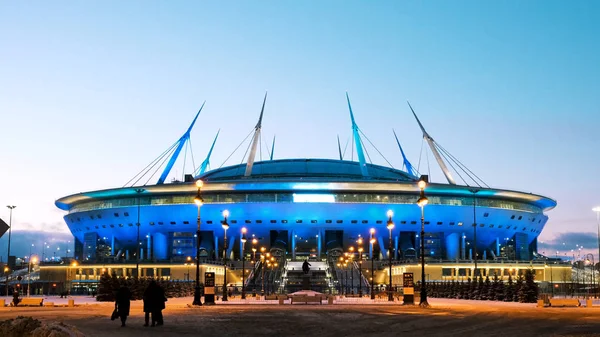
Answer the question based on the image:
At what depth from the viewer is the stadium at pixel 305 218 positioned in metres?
108

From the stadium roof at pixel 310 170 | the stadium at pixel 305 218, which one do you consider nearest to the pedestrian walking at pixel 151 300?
the stadium at pixel 305 218

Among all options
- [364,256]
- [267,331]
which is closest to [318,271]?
[364,256]

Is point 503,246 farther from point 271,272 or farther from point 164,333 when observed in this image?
point 164,333

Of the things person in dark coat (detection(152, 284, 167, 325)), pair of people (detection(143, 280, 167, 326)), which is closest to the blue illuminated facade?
person in dark coat (detection(152, 284, 167, 325))

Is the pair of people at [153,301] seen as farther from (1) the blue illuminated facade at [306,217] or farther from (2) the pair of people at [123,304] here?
(1) the blue illuminated facade at [306,217]

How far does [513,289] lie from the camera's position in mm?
49094

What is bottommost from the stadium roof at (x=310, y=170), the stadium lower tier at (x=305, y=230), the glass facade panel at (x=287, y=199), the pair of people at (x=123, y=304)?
the pair of people at (x=123, y=304)

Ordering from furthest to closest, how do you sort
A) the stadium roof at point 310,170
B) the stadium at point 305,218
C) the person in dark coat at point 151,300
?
1. the stadium roof at point 310,170
2. the stadium at point 305,218
3. the person in dark coat at point 151,300

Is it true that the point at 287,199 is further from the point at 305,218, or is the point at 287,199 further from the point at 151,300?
the point at 151,300

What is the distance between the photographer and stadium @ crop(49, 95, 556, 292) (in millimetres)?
107688

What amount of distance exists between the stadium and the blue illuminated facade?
150mm

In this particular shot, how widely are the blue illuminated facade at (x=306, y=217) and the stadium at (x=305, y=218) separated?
150mm

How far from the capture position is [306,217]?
11075 cm

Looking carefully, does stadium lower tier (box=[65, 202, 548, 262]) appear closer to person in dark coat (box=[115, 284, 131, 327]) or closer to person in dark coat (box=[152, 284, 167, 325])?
person in dark coat (box=[115, 284, 131, 327])
